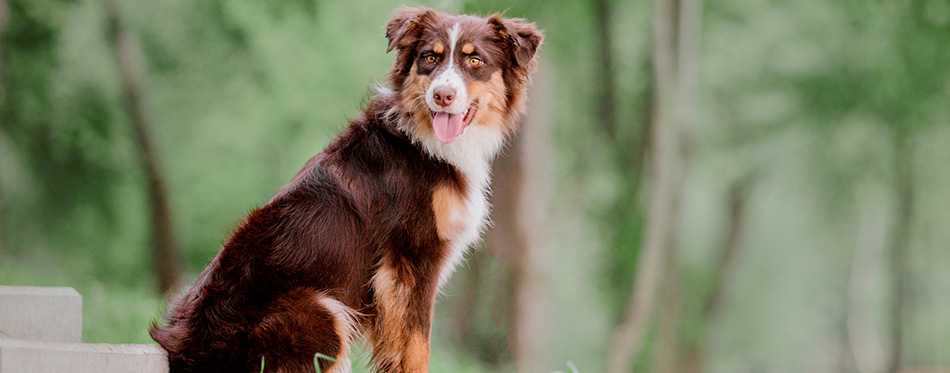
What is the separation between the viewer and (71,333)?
4535 mm

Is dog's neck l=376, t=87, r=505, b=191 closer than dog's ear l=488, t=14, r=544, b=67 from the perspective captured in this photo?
Yes

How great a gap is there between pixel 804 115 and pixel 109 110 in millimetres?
11358

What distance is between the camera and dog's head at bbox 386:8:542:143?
3830mm

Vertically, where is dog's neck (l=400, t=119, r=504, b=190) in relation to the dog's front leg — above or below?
above

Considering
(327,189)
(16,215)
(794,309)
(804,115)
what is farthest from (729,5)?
(794,309)

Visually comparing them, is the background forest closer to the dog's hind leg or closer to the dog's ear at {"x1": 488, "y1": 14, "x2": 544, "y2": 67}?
the dog's ear at {"x1": 488, "y1": 14, "x2": 544, "y2": 67}

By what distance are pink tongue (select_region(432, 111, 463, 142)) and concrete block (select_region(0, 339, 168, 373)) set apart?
61.2 inches

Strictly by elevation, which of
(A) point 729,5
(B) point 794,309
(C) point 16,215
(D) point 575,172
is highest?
(A) point 729,5

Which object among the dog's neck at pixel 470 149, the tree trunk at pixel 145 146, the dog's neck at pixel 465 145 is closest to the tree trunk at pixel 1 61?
the tree trunk at pixel 145 146

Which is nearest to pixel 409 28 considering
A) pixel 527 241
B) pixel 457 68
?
pixel 457 68

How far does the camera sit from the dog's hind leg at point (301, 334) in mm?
3506

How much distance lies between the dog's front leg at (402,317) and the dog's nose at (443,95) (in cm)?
78

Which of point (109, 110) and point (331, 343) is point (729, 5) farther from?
point (331, 343)

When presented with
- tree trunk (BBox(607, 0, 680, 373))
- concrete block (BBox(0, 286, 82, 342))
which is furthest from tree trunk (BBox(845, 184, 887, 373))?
concrete block (BBox(0, 286, 82, 342))
